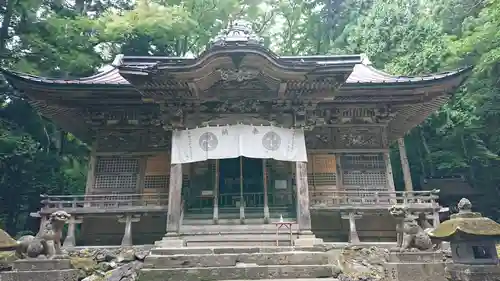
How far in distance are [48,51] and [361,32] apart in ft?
53.3

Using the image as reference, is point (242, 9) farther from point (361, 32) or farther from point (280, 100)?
point (280, 100)

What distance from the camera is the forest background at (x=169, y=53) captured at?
16.5 meters

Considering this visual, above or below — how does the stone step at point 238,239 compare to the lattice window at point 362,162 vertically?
below

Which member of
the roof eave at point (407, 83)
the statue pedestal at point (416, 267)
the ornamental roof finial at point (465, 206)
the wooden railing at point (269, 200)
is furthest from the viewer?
the roof eave at point (407, 83)

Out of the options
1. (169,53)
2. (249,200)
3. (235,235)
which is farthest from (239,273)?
(169,53)

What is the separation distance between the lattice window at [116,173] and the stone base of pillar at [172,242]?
3.31 meters

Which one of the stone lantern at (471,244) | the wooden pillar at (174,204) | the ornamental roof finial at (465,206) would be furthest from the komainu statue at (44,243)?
the ornamental roof finial at (465,206)

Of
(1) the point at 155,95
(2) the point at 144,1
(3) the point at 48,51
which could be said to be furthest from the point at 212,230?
(2) the point at 144,1

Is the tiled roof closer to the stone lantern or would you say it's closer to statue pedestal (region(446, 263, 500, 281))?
the stone lantern

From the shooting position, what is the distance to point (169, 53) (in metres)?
23.0

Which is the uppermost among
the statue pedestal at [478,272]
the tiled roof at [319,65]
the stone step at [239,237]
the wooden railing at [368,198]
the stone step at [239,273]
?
the tiled roof at [319,65]

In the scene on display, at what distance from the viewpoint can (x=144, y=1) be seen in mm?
20172

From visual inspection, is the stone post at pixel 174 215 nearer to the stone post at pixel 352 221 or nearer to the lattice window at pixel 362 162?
the stone post at pixel 352 221

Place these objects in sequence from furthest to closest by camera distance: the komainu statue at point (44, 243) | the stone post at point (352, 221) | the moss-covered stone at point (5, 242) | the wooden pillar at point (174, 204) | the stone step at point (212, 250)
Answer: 1. the stone post at point (352, 221)
2. the wooden pillar at point (174, 204)
3. the stone step at point (212, 250)
4. the komainu statue at point (44, 243)
5. the moss-covered stone at point (5, 242)
